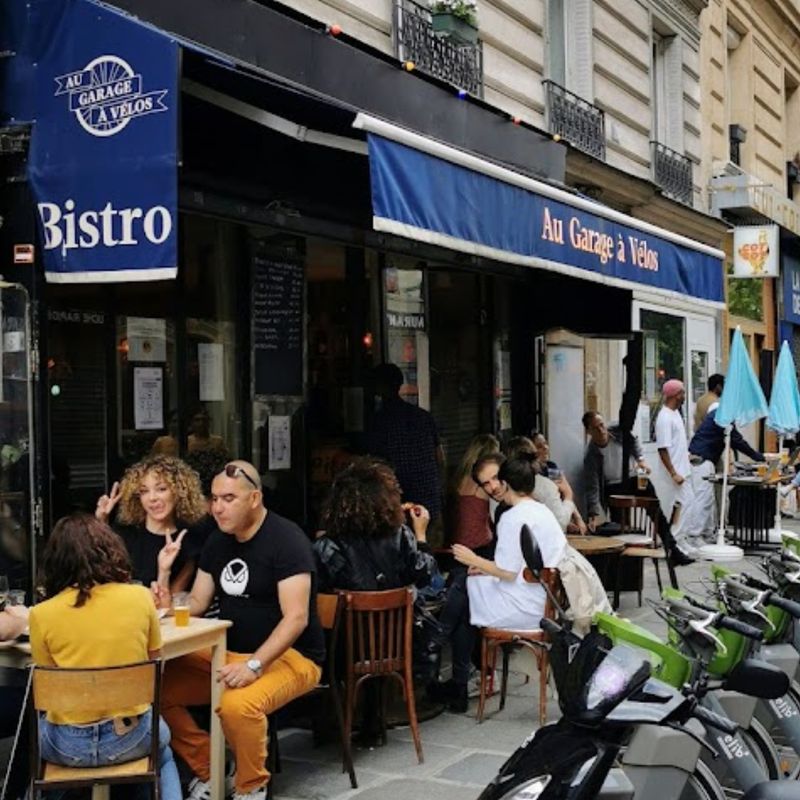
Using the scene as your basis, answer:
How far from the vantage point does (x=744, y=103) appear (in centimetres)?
2142

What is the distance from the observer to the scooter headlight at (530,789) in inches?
119

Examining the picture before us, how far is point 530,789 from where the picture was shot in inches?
120

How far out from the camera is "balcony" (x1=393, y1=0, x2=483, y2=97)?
10.2m

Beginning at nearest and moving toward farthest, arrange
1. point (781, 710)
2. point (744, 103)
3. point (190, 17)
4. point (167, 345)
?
1. point (781, 710)
2. point (190, 17)
3. point (167, 345)
4. point (744, 103)

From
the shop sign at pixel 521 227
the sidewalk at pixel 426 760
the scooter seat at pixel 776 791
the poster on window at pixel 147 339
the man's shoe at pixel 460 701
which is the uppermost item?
the shop sign at pixel 521 227

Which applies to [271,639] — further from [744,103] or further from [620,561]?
[744,103]

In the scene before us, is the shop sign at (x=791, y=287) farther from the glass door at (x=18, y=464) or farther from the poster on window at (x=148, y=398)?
the glass door at (x=18, y=464)

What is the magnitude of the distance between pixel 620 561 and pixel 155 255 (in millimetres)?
5384

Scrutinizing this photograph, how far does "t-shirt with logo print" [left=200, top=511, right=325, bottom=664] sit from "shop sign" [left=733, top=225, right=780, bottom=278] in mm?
15125

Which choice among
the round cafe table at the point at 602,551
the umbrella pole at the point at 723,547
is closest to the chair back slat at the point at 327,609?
the round cafe table at the point at 602,551

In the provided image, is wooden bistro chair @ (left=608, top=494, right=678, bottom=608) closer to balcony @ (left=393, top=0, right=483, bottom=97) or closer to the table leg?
balcony @ (left=393, top=0, right=483, bottom=97)

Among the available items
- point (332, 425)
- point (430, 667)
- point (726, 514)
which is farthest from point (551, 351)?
point (430, 667)

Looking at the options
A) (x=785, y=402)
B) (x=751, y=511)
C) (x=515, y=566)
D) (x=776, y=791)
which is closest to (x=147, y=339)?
(x=515, y=566)

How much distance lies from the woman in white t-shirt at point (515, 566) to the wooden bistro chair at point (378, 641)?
68cm
